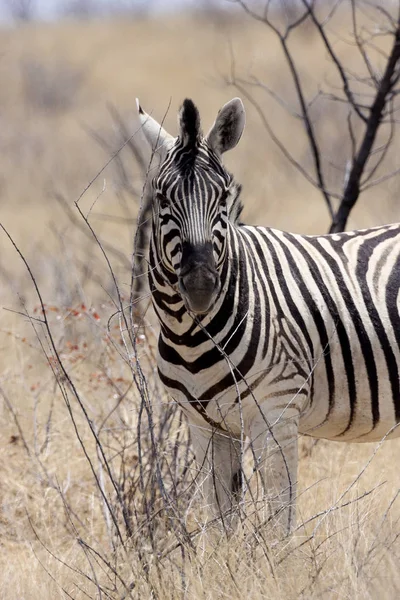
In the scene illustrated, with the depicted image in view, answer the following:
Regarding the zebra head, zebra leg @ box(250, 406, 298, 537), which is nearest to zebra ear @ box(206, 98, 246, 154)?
the zebra head

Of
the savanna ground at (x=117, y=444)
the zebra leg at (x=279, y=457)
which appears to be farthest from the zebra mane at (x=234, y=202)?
the zebra leg at (x=279, y=457)

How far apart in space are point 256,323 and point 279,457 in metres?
0.59

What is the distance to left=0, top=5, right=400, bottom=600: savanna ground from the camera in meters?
3.64

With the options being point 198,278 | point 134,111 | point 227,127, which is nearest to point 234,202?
point 227,127

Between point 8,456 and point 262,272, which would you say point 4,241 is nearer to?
point 8,456

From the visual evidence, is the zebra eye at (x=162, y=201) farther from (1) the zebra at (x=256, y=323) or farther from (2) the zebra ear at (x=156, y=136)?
(2) the zebra ear at (x=156, y=136)

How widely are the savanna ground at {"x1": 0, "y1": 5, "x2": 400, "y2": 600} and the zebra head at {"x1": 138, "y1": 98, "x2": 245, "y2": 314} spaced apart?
0.30m

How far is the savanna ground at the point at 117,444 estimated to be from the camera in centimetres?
364

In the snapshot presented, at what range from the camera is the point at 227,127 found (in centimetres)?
396

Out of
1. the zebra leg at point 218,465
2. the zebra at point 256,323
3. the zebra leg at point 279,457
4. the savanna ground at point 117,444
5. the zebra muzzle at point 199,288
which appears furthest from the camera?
the zebra leg at point 218,465

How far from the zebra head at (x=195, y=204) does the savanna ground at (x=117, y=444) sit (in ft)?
1.00

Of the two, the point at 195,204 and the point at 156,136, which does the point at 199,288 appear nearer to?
the point at 195,204

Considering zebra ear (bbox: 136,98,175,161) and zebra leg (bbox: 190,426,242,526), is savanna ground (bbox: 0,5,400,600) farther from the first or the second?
zebra ear (bbox: 136,98,175,161)

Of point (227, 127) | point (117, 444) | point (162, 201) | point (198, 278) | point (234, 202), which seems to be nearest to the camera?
point (198, 278)
